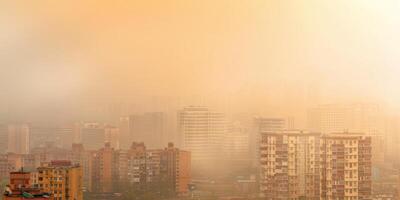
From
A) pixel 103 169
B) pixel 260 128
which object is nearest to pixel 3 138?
pixel 103 169

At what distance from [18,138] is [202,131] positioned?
1080mm

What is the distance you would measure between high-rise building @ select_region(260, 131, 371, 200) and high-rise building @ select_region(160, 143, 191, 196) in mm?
444

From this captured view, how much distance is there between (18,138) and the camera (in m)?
4.17

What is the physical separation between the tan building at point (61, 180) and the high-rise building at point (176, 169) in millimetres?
600

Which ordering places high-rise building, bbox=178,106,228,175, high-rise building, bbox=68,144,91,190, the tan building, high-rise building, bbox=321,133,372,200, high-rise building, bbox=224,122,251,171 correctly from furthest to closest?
high-rise building, bbox=178,106,228,175
high-rise building, bbox=224,122,251,171
high-rise building, bbox=321,133,372,200
high-rise building, bbox=68,144,91,190
the tan building

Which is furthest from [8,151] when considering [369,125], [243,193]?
[369,125]

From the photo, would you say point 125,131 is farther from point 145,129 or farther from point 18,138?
point 18,138

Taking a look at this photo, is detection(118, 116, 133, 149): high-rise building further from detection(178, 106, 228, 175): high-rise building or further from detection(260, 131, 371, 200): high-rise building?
detection(260, 131, 371, 200): high-rise building

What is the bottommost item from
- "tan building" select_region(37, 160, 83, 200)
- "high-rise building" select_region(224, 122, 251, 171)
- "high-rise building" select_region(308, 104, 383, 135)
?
"tan building" select_region(37, 160, 83, 200)

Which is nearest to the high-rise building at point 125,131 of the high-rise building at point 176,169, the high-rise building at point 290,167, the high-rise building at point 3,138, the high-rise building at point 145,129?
the high-rise building at point 145,129

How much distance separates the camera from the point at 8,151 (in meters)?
4.03

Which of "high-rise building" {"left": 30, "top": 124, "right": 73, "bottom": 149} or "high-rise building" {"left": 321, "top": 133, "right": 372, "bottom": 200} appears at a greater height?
"high-rise building" {"left": 30, "top": 124, "right": 73, "bottom": 149}

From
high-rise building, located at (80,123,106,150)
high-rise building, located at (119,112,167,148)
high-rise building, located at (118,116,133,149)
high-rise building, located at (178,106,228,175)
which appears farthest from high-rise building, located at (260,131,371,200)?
high-rise building, located at (80,123,106,150)

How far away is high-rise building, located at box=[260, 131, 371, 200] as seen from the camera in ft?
13.1
